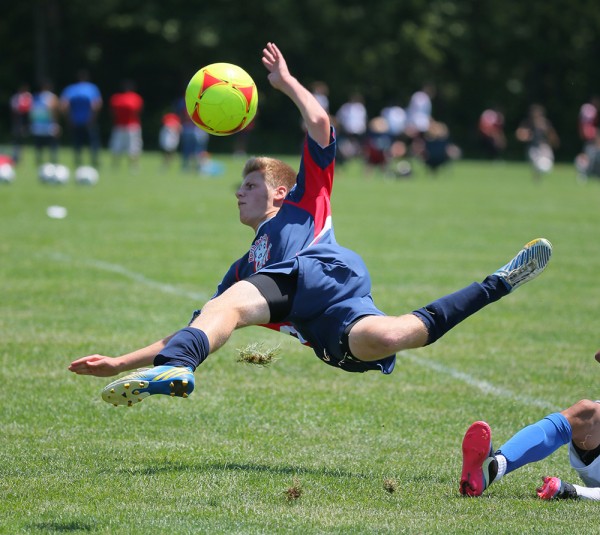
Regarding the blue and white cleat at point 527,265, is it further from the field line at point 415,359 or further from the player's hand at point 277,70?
the field line at point 415,359

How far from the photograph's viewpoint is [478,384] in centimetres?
757

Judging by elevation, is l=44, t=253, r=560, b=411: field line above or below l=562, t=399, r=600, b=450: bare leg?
below

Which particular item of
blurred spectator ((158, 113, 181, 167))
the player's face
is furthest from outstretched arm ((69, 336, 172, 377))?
blurred spectator ((158, 113, 181, 167))

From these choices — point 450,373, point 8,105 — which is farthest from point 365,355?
point 8,105

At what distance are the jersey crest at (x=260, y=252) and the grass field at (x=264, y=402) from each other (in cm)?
106

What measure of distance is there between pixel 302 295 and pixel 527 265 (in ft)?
3.88

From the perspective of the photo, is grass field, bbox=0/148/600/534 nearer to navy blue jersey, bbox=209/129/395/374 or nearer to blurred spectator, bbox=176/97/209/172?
navy blue jersey, bbox=209/129/395/374

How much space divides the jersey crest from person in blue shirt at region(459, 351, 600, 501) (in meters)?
1.49

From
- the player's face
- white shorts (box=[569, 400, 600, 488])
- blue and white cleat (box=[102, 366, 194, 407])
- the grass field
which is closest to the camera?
blue and white cleat (box=[102, 366, 194, 407])

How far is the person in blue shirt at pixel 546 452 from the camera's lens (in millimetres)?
4969

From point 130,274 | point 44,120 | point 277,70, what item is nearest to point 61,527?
point 277,70

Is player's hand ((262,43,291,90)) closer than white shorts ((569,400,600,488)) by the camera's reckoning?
No

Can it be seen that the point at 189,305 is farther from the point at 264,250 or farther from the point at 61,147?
the point at 61,147

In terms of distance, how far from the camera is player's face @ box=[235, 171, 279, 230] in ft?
19.7
